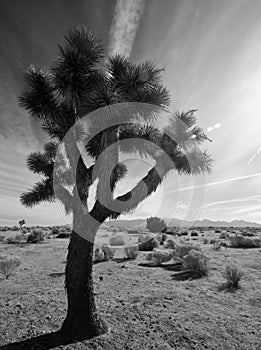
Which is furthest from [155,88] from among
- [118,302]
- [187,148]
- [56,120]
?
[118,302]

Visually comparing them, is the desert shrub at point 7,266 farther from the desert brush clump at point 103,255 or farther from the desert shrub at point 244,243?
the desert shrub at point 244,243

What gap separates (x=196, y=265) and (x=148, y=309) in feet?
14.1

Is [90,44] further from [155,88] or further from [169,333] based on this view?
[169,333]

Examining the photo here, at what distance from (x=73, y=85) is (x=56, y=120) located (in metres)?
0.89

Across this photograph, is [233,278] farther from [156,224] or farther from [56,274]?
[156,224]

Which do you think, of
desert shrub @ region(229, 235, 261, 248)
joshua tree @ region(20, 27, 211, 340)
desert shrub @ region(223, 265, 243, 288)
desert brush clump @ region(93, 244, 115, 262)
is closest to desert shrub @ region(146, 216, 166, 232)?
desert shrub @ region(229, 235, 261, 248)

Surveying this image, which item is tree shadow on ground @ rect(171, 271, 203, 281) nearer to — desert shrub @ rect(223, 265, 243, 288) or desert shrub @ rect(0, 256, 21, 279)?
desert shrub @ rect(223, 265, 243, 288)

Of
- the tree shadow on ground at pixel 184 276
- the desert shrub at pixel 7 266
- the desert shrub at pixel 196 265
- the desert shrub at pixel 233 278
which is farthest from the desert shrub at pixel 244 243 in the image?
the desert shrub at pixel 7 266

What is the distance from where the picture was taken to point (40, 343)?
13.3 ft

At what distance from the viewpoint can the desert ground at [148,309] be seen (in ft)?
13.9

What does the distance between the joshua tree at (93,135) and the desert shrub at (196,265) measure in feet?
16.7

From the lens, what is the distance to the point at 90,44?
521cm

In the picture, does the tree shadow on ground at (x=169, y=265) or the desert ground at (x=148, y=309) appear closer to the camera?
the desert ground at (x=148, y=309)

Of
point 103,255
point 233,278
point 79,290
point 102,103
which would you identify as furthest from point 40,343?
point 103,255
